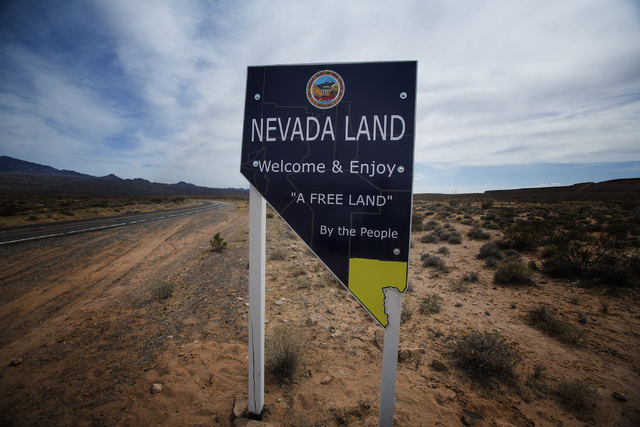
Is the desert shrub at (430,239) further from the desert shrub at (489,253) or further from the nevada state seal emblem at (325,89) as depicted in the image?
the nevada state seal emblem at (325,89)

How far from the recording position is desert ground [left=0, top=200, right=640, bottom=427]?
2.70m

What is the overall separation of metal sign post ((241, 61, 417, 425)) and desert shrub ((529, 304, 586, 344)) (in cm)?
424

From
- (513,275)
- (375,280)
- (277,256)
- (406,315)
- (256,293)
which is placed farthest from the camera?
(277,256)

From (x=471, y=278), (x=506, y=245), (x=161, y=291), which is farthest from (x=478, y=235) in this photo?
(x=161, y=291)

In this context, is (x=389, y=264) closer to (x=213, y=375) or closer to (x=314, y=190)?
(x=314, y=190)

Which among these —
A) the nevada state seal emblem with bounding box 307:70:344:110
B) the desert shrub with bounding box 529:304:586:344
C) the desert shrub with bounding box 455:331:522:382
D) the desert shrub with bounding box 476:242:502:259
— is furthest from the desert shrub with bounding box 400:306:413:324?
the desert shrub with bounding box 476:242:502:259

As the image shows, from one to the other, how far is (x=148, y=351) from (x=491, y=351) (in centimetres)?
488

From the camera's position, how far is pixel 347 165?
1919 mm

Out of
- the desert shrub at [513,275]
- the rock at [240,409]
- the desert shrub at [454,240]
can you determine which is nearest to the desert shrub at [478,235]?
the desert shrub at [454,240]

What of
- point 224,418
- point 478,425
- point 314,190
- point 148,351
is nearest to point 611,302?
point 478,425

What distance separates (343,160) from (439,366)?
10.8 ft

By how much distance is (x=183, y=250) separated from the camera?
934cm

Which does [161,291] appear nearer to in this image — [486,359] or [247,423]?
[247,423]

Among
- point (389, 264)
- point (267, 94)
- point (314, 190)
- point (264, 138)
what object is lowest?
point (389, 264)
